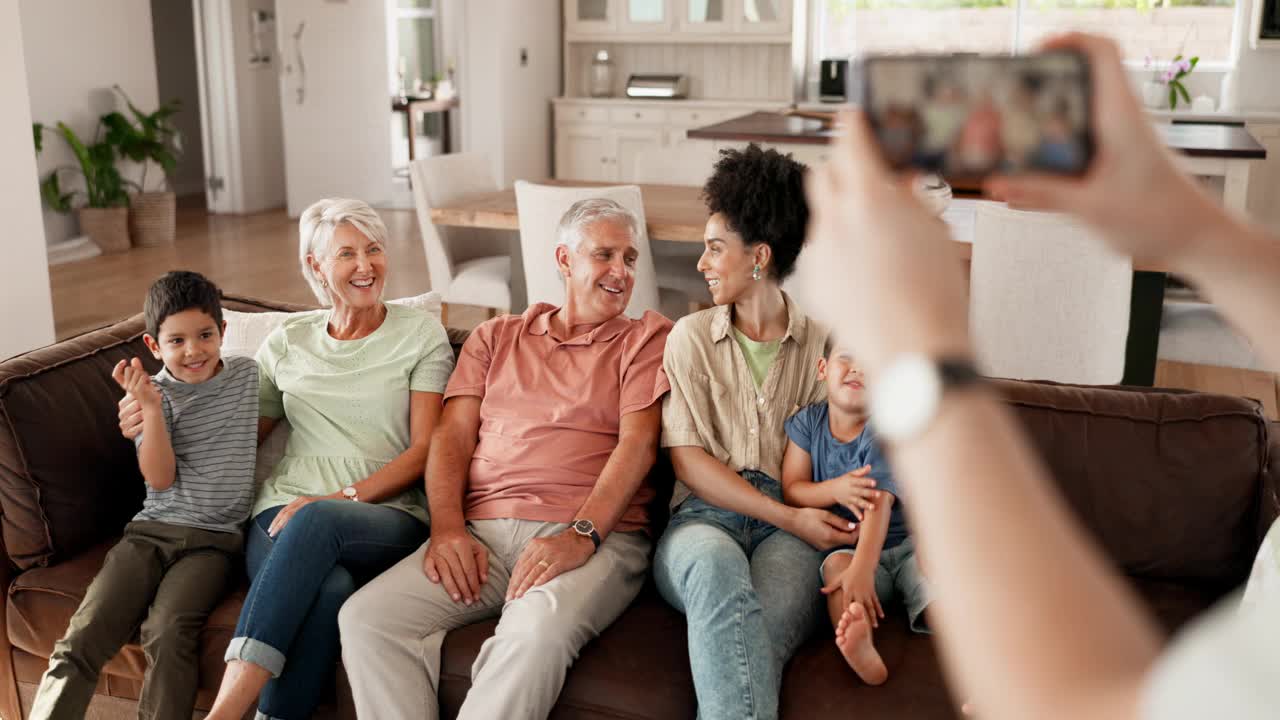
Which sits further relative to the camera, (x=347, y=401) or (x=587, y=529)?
(x=347, y=401)

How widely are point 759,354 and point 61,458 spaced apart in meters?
1.36

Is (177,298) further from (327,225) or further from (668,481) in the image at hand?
(668,481)

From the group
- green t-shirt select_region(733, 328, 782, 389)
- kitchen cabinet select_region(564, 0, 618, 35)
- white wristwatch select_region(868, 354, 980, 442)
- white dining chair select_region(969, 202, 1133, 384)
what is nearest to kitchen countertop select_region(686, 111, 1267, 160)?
white dining chair select_region(969, 202, 1133, 384)

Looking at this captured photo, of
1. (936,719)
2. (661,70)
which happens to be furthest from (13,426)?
(661,70)

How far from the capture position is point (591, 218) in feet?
7.63

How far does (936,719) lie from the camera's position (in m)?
1.69

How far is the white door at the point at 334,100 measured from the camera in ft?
26.9

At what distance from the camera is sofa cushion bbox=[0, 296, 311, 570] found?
2178 mm

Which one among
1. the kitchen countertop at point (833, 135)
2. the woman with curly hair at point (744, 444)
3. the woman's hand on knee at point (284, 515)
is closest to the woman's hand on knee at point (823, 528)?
the woman with curly hair at point (744, 444)

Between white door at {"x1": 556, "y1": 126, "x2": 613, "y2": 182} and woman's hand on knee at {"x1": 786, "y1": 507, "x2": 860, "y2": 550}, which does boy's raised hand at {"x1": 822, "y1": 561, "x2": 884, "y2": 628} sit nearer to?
woman's hand on knee at {"x1": 786, "y1": 507, "x2": 860, "y2": 550}

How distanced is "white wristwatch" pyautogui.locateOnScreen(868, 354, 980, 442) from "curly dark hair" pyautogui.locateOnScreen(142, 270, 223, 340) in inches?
74.7

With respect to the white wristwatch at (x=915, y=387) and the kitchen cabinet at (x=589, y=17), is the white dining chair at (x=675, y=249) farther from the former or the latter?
the white wristwatch at (x=915, y=387)

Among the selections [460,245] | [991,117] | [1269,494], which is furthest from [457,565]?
[460,245]

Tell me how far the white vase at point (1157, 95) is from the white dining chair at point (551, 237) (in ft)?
13.8
